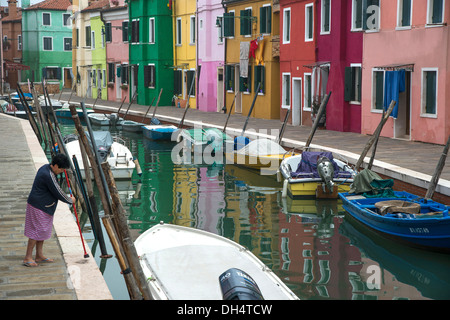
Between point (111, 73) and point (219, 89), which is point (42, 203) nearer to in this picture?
point (219, 89)

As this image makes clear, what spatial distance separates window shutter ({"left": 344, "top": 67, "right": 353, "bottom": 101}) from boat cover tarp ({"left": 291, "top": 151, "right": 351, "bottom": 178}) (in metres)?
7.57

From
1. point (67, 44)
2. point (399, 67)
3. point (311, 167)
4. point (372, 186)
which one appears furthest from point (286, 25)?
point (67, 44)

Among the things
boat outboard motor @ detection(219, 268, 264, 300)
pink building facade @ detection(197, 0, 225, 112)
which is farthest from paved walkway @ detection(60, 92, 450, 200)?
boat outboard motor @ detection(219, 268, 264, 300)

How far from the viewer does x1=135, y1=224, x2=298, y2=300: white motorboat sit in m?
8.27

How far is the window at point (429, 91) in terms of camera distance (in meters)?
19.9

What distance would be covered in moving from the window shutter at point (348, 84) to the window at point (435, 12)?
4562mm

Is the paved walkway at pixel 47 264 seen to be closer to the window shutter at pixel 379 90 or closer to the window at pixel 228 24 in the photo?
the window shutter at pixel 379 90

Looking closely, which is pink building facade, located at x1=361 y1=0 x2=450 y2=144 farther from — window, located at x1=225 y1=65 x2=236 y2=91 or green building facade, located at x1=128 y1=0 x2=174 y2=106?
green building facade, located at x1=128 y1=0 x2=174 y2=106

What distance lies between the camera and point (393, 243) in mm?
12648

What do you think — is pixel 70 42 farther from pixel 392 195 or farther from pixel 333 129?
pixel 392 195

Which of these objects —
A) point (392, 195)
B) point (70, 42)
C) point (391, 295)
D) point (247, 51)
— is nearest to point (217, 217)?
point (392, 195)

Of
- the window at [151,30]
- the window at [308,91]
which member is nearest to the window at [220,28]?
the window at [151,30]

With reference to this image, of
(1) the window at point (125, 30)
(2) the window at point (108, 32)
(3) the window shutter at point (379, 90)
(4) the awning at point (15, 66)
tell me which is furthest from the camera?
(4) the awning at point (15, 66)

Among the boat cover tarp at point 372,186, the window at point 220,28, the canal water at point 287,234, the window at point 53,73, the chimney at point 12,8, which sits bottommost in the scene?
the canal water at point 287,234
